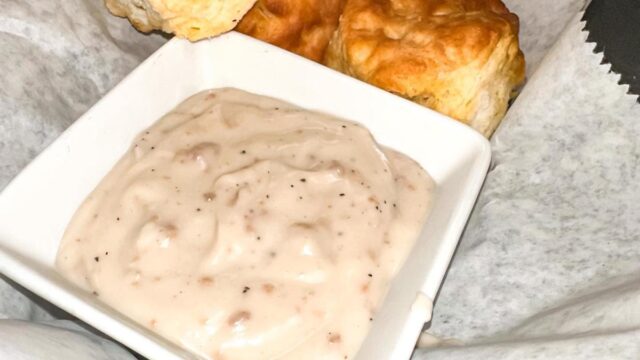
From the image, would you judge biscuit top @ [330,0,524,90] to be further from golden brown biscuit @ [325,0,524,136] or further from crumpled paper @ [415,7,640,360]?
crumpled paper @ [415,7,640,360]

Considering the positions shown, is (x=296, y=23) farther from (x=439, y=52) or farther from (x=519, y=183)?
(x=519, y=183)

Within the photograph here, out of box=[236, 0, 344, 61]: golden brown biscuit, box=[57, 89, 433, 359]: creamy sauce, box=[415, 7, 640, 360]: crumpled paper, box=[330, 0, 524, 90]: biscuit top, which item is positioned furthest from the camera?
box=[236, 0, 344, 61]: golden brown biscuit

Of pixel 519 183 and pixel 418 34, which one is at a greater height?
pixel 418 34

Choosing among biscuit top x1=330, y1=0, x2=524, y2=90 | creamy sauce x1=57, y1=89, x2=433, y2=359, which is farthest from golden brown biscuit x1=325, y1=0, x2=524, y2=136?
creamy sauce x1=57, y1=89, x2=433, y2=359

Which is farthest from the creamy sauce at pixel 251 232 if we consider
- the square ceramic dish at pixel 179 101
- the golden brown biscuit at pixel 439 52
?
the golden brown biscuit at pixel 439 52

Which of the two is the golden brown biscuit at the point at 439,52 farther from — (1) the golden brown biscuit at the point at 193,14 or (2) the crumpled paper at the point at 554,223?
(1) the golden brown biscuit at the point at 193,14

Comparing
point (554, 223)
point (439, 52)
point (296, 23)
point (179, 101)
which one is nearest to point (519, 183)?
point (554, 223)
